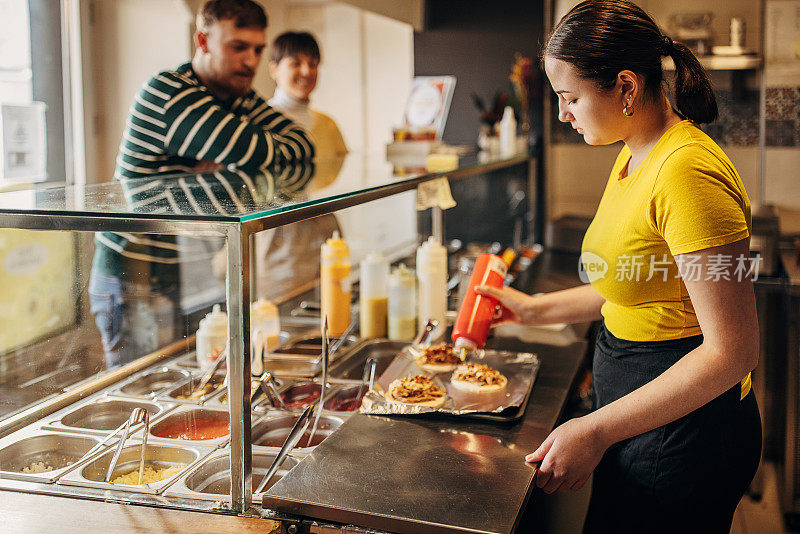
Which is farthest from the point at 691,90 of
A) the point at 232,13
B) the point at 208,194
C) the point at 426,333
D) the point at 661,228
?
the point at 232,13

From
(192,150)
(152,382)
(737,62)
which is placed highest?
(737,62)

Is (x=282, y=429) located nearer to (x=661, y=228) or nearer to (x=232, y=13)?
(x=661, y=228)

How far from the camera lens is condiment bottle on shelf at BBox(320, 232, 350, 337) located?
7.36 ft

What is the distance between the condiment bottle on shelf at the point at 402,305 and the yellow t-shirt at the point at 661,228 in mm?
838

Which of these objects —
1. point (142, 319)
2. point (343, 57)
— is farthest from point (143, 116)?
point (343, 57)

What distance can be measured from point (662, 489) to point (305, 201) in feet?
2.72

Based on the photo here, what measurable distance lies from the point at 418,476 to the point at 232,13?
160 centimetres

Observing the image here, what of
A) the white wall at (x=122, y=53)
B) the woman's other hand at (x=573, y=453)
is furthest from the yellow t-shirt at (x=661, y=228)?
the white wall at (x=122, y=53)

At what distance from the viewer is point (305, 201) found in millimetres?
1399

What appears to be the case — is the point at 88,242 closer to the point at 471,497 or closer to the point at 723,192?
the point at 471,497

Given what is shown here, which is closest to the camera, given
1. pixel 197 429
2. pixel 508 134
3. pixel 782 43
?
pixel 197 429

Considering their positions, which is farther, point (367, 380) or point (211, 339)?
point (367, 380)

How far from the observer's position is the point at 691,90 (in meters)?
1.42

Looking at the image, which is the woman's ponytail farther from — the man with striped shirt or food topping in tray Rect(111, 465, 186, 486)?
food topping in tray Rect(111, 465, 186, 486)
